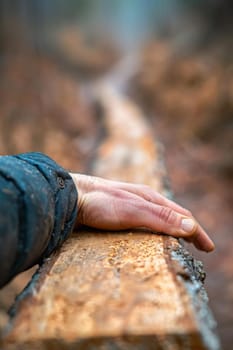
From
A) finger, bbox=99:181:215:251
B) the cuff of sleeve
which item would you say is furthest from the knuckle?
the cuff of sleeve

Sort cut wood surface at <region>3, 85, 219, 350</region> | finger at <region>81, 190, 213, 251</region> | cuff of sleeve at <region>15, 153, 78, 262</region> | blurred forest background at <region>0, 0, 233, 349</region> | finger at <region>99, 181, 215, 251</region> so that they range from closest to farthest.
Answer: cut wood surface at <region>3, 85, 219, 350</region> → cuff of sleeve at <region>15, 153, 78, 262</region> → finger at <region>81, 190, 213, 251</region> → finger at <region>99, 181, 215, 251</region> → blurred forest background at <region>0, 0, 233, 349</region>

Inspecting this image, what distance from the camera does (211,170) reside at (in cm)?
697

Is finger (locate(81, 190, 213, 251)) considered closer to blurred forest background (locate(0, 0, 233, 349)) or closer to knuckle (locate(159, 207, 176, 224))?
knuckle (locate(159, 207, 176, 224))

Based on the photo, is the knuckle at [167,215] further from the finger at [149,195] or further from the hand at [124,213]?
the finger at [149,195]

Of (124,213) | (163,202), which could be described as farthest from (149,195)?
(124,213)

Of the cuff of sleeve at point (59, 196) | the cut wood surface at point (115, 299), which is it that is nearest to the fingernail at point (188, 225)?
the cut wood surface at point (115, 299)

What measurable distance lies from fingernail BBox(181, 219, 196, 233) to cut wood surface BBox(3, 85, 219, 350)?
0.34 ft

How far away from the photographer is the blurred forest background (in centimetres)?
569

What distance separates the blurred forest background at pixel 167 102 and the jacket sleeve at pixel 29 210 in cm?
100

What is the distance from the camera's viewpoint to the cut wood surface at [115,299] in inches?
44.6

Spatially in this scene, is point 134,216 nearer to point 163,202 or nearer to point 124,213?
point 124,213

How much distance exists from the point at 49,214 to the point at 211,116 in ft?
24.5

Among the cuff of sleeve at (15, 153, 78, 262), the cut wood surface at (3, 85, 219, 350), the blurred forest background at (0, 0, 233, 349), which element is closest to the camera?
the cut wood surface at (3, 85, 219, 350)

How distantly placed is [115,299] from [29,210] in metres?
0.38
